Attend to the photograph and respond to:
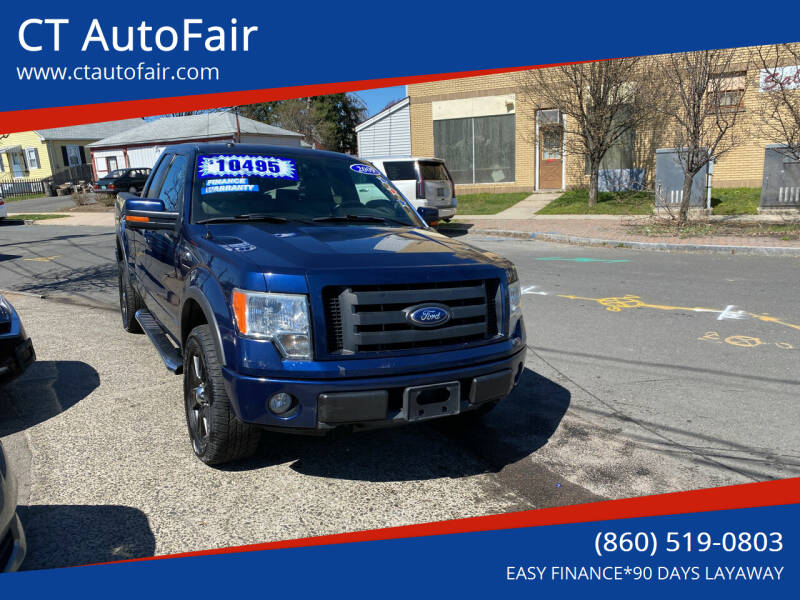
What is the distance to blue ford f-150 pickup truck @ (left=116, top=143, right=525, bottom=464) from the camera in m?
2.98

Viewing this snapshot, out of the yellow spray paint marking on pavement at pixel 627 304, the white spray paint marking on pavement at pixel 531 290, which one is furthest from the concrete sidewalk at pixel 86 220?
the yellow spray paint marking on pavement at pixel 627 304

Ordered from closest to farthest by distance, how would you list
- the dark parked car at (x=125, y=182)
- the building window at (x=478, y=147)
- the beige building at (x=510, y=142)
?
1. the beige building at (x=510, y=142)
2. the building window at (x=478, y=147)
3. the dark parked car at (x=125, y=182)

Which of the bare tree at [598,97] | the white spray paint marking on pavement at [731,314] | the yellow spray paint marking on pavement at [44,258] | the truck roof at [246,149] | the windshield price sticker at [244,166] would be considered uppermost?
the bare tree at [598,97]

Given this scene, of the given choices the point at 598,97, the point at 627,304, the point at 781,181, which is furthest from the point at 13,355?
the point at 598,97

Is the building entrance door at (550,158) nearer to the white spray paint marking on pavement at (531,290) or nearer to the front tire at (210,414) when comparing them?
the white spray paint marking on pavement at (531,290)

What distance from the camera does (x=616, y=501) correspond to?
3.26 m

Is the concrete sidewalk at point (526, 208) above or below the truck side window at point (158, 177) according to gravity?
below

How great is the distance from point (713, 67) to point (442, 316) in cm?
1307

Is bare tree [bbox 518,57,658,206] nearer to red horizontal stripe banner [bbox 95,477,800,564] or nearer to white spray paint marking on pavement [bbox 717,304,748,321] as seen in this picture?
white spray paint marking on pavement [bbox 717,304,748,321]

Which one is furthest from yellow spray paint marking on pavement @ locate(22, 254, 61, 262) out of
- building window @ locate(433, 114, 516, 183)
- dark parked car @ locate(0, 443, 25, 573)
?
building window @ locate(433, 114, 516, 183)

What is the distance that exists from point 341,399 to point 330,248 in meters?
0.84

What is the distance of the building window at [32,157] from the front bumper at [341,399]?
51199mm

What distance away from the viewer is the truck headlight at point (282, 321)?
297cm

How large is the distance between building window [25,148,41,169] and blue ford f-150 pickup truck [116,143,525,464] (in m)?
49.7
